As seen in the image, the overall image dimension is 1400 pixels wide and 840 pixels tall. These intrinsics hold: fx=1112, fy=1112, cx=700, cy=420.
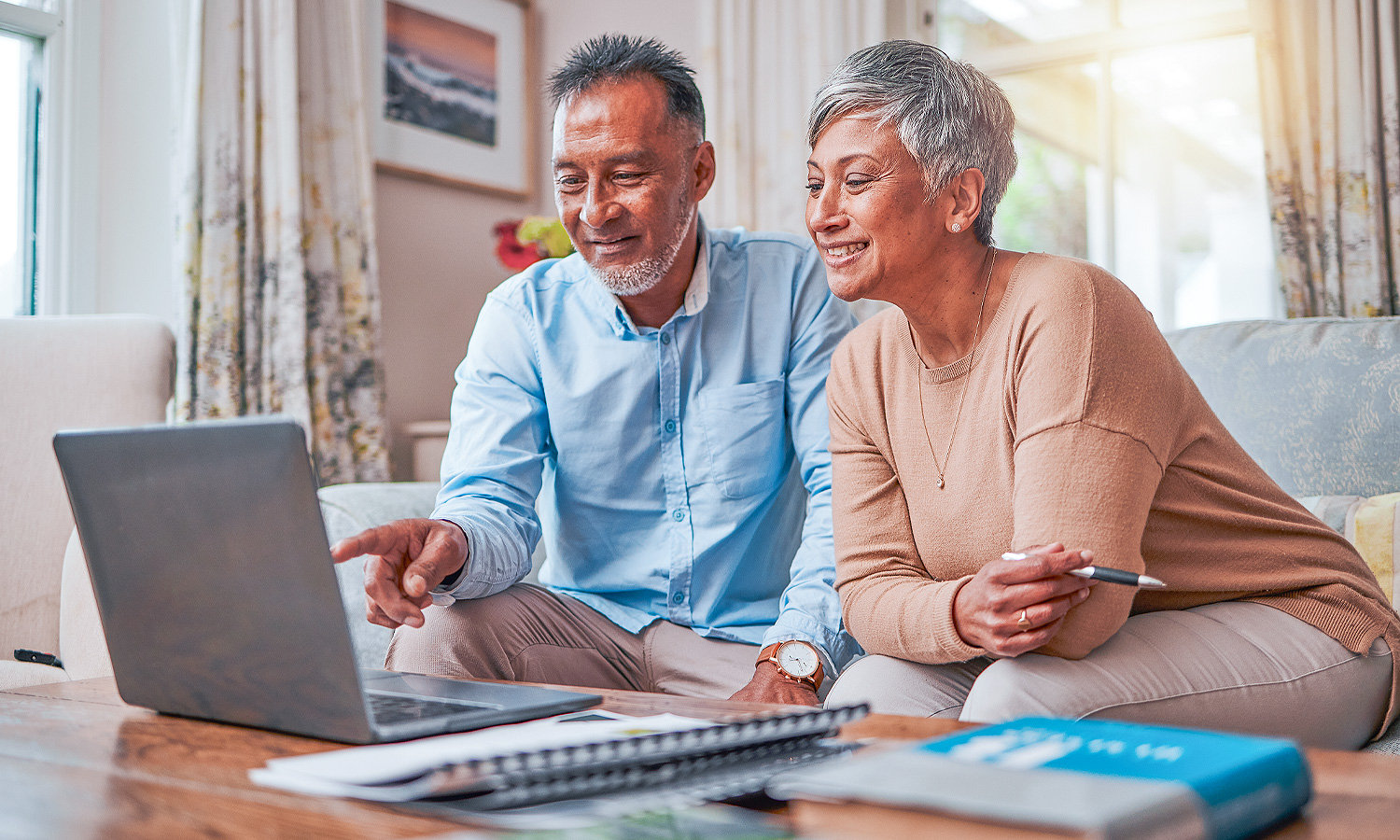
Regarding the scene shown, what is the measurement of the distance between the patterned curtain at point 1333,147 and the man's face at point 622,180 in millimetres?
2057

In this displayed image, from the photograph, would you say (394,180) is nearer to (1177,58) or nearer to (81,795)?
(1177,58)

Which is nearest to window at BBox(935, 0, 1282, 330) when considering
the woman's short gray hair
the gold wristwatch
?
the woman's short gray hair

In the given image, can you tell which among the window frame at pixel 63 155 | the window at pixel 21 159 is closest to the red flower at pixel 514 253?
the window frame at pixel 63 155

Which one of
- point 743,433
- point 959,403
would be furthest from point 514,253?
point 959,403

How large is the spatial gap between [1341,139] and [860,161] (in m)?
2.20

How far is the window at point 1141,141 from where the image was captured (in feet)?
10.8

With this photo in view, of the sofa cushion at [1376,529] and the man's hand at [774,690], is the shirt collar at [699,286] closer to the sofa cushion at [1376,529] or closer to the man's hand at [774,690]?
the man's hand at [774,690]

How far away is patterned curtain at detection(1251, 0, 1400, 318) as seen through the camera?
2801 mm

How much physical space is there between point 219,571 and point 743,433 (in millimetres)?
905

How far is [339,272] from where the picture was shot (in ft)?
9.74

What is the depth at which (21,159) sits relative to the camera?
2.70 m

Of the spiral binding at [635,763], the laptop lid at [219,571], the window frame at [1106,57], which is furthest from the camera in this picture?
the window frame at [1106,57]

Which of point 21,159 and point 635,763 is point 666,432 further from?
point 21,159

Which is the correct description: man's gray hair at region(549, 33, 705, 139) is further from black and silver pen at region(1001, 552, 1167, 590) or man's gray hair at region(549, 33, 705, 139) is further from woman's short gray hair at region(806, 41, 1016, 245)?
black and silver pen at region(1001, 552, 1167, 590)
